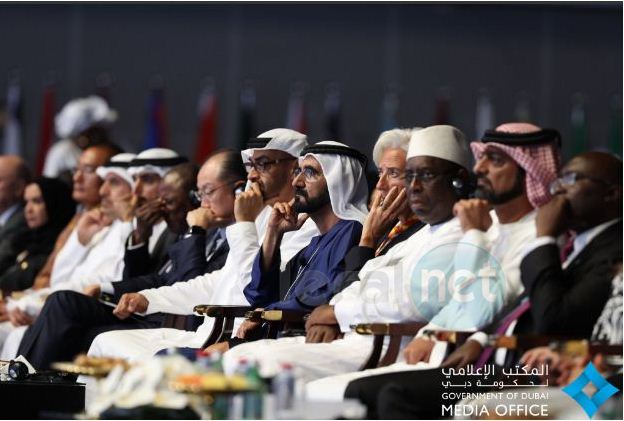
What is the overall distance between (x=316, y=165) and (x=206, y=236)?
1.50m

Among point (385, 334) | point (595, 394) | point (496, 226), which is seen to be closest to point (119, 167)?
point (385, 334)

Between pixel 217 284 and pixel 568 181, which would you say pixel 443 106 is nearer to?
pixel 217 284

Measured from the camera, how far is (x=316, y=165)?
21.0ft

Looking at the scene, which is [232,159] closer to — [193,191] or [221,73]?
[193,191]

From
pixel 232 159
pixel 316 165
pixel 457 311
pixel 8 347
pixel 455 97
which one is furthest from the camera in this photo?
pixel 455 97

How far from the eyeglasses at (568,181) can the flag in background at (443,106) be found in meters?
9.90

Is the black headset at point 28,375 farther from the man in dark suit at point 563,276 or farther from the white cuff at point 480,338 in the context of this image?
the white cuff at point 480,338

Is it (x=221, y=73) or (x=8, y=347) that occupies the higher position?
(x=221, y=73)

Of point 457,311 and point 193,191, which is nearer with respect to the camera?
point 457,311

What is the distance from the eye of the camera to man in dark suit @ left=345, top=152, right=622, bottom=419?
487 centimetres

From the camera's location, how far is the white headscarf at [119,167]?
8922 millimetres

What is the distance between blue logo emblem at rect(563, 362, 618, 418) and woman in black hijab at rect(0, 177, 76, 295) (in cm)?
559

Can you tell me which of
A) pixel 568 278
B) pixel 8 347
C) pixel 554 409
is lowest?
pixel 8 347

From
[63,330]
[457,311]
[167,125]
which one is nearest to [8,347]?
[63,330]
